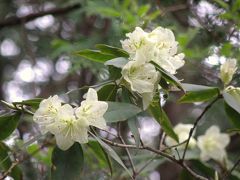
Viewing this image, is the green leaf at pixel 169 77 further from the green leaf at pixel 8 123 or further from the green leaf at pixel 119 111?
the green leaf at pixel 8 123

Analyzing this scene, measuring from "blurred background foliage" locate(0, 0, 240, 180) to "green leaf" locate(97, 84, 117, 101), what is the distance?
24 centimetres

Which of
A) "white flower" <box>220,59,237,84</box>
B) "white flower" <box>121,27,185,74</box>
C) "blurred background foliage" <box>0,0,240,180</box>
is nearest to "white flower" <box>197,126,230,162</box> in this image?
"blurred background foliage" <box>0,0,240,180</box>

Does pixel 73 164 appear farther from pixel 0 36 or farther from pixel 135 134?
pixel 0 36

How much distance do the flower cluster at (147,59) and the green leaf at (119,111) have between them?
3 centimetres

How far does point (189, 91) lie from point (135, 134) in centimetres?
17

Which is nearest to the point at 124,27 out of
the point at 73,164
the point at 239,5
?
the point at 239,5

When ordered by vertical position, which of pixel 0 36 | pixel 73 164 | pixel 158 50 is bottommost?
pixel 0 36

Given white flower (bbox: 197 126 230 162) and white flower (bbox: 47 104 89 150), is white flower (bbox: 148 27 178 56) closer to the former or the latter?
white flower (bbox: 47 104 89 150)

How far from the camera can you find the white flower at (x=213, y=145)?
2053mm

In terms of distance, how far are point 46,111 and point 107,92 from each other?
17cm

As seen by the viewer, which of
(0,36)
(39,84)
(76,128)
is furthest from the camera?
(39,84)

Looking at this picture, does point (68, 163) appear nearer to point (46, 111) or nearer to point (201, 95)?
point (46, 111)

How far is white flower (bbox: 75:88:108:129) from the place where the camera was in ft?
3.70

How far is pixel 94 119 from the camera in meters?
1.13
